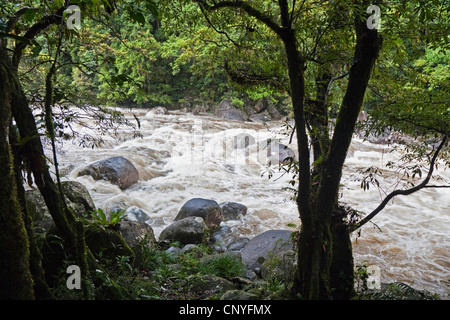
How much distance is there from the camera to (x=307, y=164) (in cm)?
272

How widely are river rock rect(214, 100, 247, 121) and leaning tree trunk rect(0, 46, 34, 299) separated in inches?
757

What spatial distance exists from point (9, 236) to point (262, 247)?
4575 mm

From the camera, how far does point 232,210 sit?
7895mm

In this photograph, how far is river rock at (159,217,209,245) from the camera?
625 centimetres

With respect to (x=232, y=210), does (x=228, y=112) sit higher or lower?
higher

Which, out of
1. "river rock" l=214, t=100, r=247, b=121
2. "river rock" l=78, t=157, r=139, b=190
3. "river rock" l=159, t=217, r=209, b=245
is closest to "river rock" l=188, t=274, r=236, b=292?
"river rock" l=159, t=217, r=209, b=245

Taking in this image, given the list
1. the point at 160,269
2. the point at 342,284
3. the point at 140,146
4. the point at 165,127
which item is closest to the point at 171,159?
the point at 140,146

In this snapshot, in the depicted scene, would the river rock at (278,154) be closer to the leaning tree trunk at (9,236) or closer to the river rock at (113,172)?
the river rock at (113,172)

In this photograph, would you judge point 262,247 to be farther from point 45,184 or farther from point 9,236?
point 9,236

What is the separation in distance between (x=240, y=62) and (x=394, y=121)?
2010mm

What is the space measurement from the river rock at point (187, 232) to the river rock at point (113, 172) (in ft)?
10.1

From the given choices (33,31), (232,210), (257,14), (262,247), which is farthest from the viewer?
(232,210)

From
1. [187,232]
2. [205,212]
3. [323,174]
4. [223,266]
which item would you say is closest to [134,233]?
[187,232]
